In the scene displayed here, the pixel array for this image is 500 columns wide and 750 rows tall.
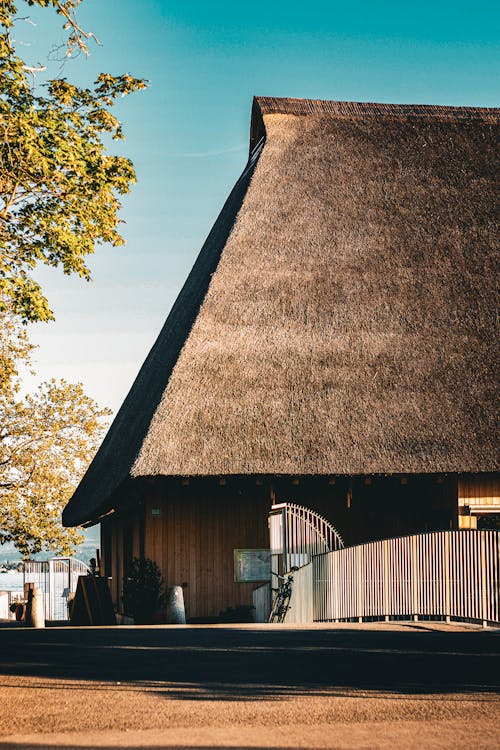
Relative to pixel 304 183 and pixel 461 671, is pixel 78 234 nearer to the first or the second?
pixel 304 183

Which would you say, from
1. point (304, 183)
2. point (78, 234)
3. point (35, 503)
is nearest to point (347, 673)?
point (78, 234)

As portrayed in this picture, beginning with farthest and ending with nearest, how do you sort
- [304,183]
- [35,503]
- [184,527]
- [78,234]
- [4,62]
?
[35,503]
[304,183]
[184,527]
[78,234]
[4,62]

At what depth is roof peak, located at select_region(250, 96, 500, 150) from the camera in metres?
29.5

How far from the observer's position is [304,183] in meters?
26.7

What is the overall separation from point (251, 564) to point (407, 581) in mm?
6011

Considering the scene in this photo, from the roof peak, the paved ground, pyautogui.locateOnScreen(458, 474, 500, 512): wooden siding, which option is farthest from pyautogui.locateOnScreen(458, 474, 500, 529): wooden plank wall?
the roof peak

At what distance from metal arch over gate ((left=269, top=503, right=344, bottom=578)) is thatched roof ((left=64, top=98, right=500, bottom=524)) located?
1185 mm

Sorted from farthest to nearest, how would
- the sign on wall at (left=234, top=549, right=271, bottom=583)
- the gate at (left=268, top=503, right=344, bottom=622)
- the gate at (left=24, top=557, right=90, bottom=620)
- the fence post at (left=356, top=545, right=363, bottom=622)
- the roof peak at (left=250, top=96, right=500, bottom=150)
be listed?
1. the gate at (left=24, top=557, right=90, bottom=620)
2. the roof peak at (left=250, top=96, right=500, bottom=150)
3. the sign on wall at (left=234, top=549, right=271, bottom=583)
4. the gate at (left=268, top=503, right=344, bottom=622)
5. the fence post at (left=356, top=545, right=363, bottom=622)

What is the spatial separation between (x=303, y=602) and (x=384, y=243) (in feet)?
32.2

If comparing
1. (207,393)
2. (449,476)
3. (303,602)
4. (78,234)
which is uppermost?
(78,234)

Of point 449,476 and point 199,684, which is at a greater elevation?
point 449,476

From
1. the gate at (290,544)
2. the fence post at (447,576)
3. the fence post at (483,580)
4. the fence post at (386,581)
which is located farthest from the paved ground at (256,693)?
the gate at (290,544)

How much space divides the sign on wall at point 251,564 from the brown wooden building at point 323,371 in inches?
6.0

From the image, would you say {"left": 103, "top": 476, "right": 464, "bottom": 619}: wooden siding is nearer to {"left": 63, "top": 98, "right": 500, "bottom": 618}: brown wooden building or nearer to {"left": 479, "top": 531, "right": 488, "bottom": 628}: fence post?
{"left": 63, "top": 98, "right": 500, "bottom": 618}: brown wooden building
